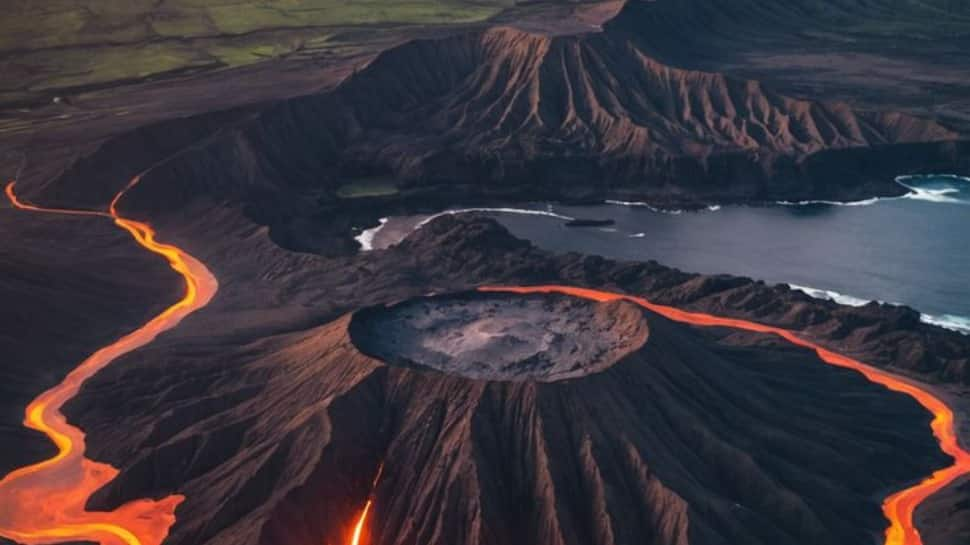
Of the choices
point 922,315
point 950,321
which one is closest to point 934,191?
point 922,315

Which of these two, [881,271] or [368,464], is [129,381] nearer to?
[368,464]

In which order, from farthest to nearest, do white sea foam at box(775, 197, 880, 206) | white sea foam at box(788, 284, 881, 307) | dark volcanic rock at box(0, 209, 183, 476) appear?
1. white sea foam at box(775, 197, 880, 206)
2. white sea foam at box(788, 284, 881, 307)
3. dark volcanic rock at box(0, 209, 183, 476)

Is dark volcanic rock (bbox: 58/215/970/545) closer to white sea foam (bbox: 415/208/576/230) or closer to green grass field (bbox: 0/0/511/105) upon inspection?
white sea foam (bbox: 415/208/576/230)

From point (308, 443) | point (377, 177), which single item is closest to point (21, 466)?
point (308, 443)

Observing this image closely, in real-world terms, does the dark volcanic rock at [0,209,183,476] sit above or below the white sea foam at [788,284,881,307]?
above

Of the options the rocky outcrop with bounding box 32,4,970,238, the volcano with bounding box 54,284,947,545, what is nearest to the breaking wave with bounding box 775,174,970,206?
the rocky outcrop with bounding box 32,4,970,238
